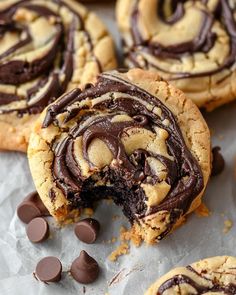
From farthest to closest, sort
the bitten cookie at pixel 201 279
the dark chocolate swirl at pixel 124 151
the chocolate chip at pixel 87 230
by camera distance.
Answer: the chocolate chip at pixel 87 230
the dark chocolate swirl at pixel 124 151
the bitten cookie at pixel 201 279

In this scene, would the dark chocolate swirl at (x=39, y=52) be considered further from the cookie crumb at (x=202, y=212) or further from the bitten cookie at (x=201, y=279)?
the bitten cookie at (x=201, y=279)

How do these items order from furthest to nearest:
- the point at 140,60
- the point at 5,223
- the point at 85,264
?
the point at 140,60, the point at 5,223, the point at 85,264

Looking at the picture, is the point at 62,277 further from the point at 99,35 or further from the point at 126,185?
the point at 99,35

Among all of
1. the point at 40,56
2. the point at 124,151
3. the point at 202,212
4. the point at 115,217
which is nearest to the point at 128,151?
the point at 124,151

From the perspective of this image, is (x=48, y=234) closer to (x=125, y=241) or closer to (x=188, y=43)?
(x=125, y=241)

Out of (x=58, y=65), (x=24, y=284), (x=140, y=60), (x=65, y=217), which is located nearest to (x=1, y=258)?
(x=24, y=284)

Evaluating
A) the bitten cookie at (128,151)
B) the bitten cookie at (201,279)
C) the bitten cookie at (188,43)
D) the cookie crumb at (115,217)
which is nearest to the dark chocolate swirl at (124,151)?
the bitten cookie at (128,151)
